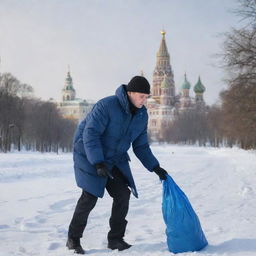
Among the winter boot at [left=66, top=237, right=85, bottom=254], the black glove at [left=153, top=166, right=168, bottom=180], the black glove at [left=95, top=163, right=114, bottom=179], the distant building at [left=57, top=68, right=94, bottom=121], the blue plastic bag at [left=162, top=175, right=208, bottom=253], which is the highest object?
the distant building at [left=57, top=68, right=94, bottom=121]

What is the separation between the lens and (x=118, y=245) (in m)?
4.52

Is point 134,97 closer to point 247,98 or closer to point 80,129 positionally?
point 80,129

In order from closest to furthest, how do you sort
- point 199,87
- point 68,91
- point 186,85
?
point 199,87 → point 186,85 → point 68,91

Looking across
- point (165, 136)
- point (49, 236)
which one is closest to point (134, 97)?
point (49, 236)

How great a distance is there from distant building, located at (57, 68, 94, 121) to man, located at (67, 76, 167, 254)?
157 metres

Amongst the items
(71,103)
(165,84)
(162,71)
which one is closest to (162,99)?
(165,84)

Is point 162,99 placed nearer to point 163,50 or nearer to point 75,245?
point 163,50

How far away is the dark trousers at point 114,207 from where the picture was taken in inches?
178

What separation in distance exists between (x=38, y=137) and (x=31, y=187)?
44.5 m

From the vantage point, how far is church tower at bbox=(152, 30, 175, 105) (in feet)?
516

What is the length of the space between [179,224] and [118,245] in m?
0.62

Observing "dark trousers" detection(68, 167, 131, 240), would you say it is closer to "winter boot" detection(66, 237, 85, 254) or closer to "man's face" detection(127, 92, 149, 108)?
"winter boot" detection(66, 237, 85, 254)

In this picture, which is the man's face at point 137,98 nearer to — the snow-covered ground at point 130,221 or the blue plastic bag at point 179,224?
the blue plastic bag at point 179,224

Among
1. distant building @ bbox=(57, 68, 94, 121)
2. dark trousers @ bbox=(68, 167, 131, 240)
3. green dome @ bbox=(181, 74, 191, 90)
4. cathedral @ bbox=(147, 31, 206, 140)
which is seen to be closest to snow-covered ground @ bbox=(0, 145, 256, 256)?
dark trousers @ bbox=(68, 167, 131, 240)
